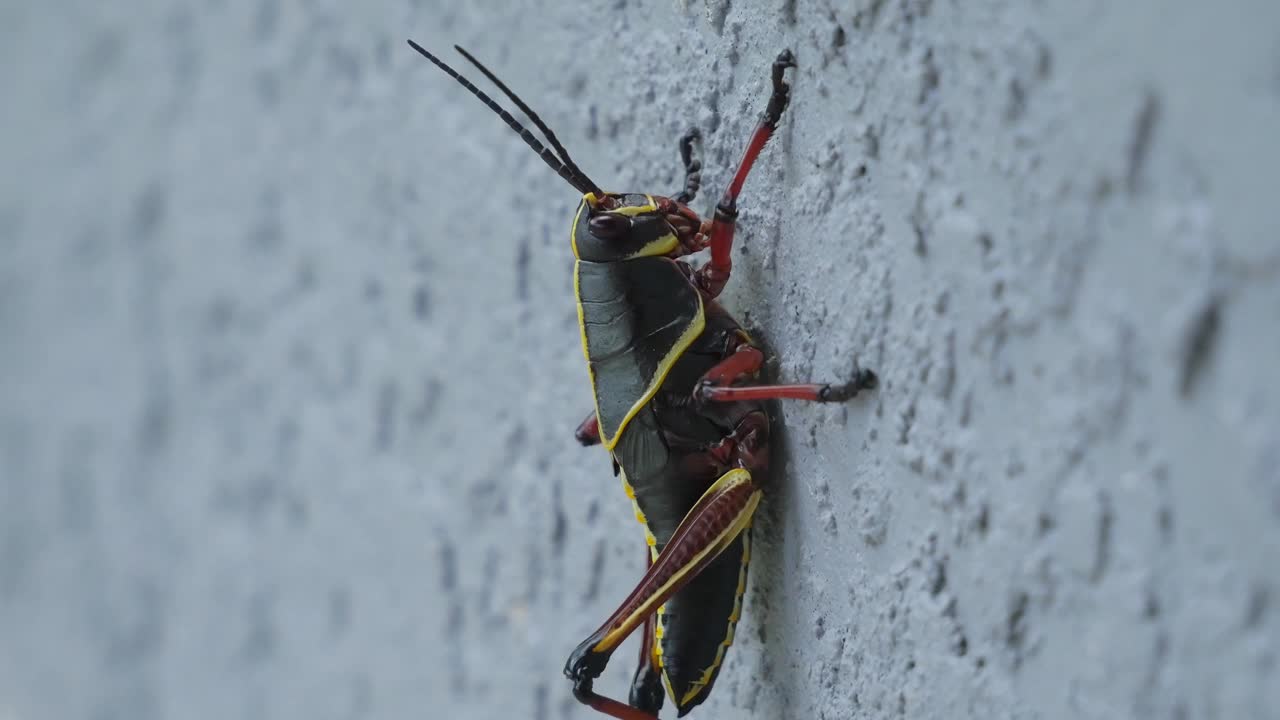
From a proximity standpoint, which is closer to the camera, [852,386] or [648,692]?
[852,386]

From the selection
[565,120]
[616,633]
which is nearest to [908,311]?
[616,633]

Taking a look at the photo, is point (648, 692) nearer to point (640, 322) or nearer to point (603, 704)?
point (603, 704)

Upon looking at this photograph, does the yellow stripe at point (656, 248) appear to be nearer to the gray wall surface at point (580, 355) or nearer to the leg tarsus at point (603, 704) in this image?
the gray wall surface at point (580, 355)

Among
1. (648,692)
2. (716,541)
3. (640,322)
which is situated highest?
(640,322)

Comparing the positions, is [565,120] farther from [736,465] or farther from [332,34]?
[332,34]

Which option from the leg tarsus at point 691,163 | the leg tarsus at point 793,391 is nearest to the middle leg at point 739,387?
the leg tarsus at point 793,391

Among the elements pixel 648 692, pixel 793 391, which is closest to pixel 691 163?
pixel 793 391
